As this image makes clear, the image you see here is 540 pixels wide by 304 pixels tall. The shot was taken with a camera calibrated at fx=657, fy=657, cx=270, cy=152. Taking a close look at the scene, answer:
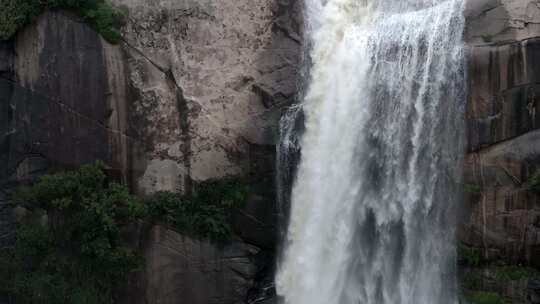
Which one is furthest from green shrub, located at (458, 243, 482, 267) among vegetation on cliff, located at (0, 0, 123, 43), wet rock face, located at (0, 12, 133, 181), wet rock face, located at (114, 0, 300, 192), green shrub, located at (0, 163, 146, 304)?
vegetation on cliff, located at (0, 0, 123, 43)

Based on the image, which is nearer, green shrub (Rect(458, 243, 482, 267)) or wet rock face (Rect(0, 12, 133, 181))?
green shrub (Rect(458, 243, 482, 267))

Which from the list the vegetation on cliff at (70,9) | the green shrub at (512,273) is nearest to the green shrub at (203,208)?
the vegetation on cliff at (70,9)

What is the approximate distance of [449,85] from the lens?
12.8 m

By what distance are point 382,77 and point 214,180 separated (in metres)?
4.43

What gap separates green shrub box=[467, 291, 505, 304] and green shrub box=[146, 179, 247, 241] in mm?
5230

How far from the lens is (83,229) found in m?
14.4

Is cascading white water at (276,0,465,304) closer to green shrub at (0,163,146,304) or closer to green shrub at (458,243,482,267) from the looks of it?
green shrub at (458,243,482,267)

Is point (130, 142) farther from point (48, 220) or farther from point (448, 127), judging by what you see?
point (448, 127)

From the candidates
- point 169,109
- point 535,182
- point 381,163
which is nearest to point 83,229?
point 169,109

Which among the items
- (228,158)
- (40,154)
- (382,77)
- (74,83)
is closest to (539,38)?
(382,77)

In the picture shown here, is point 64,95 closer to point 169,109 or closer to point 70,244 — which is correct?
point 169,109

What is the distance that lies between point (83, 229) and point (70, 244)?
58 centimetres

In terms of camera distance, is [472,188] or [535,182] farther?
[472,188]

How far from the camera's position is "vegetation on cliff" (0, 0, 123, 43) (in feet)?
48.1
